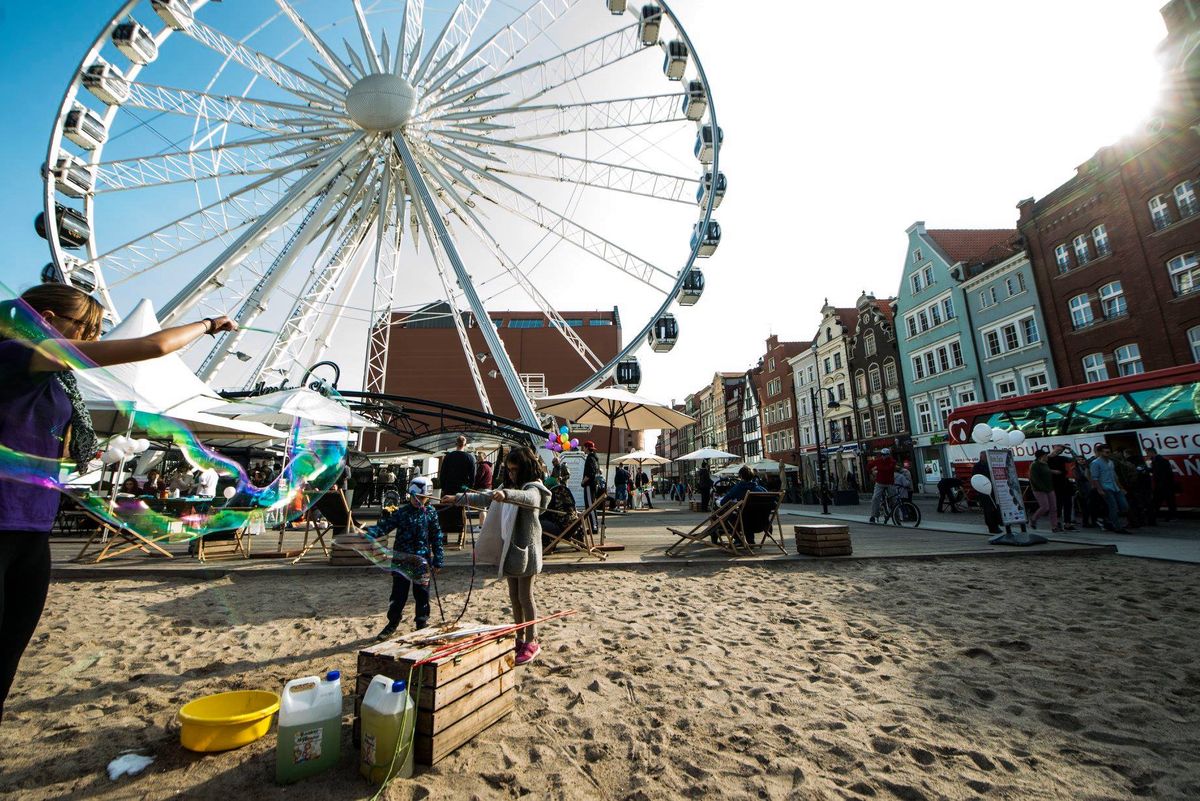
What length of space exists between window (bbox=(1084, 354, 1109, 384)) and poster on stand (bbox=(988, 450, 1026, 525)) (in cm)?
1963

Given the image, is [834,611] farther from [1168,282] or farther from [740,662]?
[1168,282]

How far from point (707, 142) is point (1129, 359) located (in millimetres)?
20639

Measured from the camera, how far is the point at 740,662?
14.5 ft

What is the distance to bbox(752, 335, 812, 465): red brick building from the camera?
52156mm

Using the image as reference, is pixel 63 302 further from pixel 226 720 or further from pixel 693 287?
pixel 693 287

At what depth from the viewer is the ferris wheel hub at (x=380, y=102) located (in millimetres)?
15992

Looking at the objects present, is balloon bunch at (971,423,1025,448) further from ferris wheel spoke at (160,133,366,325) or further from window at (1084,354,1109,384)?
ferris wheel spoke at (160,133,366,325)

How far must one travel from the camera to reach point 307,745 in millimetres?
2793

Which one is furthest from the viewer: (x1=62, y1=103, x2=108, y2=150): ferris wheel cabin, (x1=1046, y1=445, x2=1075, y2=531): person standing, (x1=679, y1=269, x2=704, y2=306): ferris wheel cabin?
(x1=679, y1=269, x2=704, y2=306): ferris wheel cabin

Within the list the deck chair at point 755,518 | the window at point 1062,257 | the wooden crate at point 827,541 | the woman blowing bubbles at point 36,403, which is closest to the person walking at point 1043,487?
the wooden crate at point 827,541

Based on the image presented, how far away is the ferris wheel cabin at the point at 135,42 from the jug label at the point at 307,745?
802 inches

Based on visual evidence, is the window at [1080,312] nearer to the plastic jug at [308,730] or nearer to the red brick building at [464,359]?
the plastic jug at [308,730]

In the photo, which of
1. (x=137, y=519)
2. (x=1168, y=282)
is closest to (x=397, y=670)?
(x=137, y=519)

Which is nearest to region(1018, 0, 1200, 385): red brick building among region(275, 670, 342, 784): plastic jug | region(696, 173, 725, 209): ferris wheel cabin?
region(696, 173, 725, 209): ferris wheel cabin
